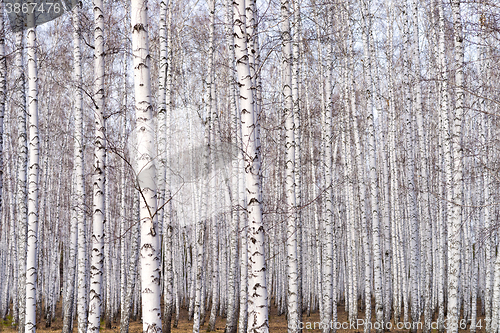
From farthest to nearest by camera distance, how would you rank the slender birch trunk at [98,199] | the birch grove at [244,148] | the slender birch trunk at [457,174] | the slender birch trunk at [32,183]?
the slender birch trunk at [457,174] < the slender birch trunk at [32,183] < the slender birch trunk at [98,199] < the birch grove at [244,148]

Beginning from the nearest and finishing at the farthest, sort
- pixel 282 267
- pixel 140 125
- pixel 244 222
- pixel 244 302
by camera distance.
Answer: pixel 140 125 < pixel 244 302 < pixel 244 222 < pixel 282 267

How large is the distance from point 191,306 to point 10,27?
36.0 ft

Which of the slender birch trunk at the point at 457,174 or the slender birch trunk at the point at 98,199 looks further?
the slender birch trunk at the point at 457,174

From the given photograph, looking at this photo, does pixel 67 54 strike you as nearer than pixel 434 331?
No

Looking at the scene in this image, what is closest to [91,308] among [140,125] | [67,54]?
[140,125]

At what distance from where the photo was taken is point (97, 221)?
6.38 metres

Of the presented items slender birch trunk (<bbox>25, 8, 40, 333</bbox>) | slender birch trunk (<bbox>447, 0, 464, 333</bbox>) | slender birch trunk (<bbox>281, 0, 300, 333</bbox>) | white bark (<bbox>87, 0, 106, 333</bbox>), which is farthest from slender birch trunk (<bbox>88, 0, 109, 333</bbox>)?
slender birch trunk (<bbox>447, 0, 464, 333</bbox>)

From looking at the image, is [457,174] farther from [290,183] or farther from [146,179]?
[146,179]

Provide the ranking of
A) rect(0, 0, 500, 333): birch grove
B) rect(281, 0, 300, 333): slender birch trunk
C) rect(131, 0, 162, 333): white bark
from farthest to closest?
rect(281, 0, 300, 333): slender birch trunk
rect(0, 0, 500, 333): birch grove
rect(131, 0, 162, 333): white bark

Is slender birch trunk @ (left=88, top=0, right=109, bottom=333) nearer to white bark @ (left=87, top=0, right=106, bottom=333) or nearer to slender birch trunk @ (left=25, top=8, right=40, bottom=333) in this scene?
white bark @ (left=87, top=0, right=106, bottom=333)

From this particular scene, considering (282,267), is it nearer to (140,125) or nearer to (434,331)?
(434,331)

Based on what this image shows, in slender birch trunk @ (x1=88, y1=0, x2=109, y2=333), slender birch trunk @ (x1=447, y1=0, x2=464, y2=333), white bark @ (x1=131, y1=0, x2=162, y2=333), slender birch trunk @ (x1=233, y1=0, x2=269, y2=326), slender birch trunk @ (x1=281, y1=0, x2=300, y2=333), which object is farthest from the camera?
slender birch trunk @ (x1=447, y1=0, x2=464, y2=333)

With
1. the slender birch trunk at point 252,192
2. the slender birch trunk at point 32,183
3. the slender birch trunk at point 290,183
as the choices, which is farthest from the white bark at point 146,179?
the slender birch trunk at point 32,183

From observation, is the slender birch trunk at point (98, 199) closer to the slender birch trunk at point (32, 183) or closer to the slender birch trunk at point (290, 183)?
the slender birch trunk at point (32, 183)
